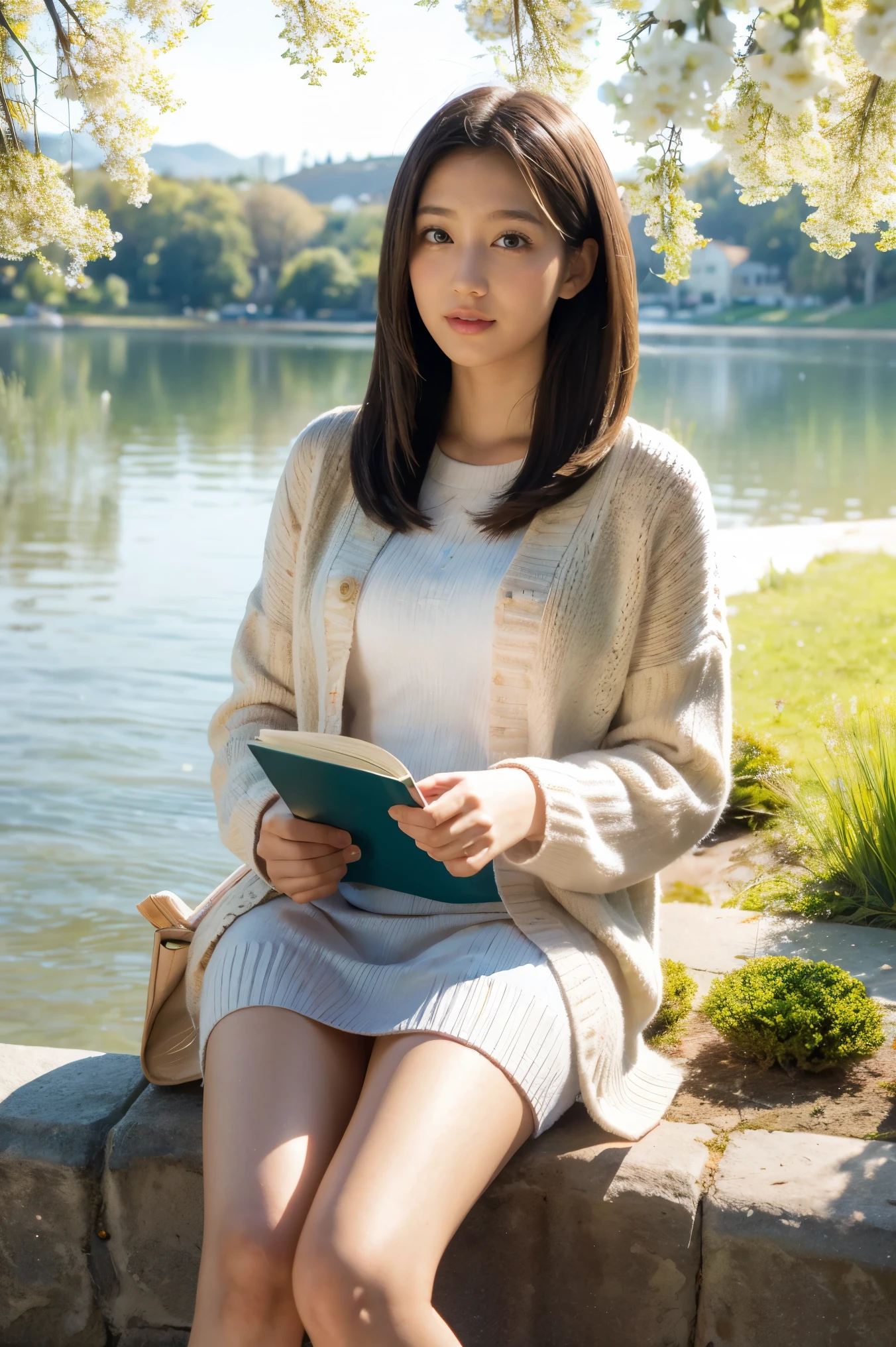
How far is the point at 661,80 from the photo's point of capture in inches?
51.8

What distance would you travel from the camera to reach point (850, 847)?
137 inches

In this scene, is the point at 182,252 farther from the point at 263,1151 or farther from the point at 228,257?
the point at 263,1151

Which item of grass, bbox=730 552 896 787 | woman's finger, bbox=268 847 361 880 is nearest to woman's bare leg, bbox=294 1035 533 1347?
woman's finger, bbox=268 847 361 880

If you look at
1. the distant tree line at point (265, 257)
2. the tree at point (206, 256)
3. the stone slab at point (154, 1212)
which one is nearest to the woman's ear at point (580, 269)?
the stone slab at point (154, 1212)

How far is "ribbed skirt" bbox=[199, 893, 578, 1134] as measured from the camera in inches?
72.4

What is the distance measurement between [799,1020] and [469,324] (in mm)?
1334

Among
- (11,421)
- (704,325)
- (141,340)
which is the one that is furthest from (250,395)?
(704,325)

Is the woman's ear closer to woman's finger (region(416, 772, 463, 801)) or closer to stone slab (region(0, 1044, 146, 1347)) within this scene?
woman's finger (region(416, 772, 463, 801))

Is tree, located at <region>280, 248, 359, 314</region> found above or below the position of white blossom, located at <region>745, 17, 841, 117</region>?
above

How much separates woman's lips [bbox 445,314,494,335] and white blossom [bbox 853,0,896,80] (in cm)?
104

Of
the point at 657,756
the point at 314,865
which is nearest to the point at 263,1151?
the point at 314,865

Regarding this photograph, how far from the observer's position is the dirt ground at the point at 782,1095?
2221 millimetres

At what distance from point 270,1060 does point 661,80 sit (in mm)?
1300

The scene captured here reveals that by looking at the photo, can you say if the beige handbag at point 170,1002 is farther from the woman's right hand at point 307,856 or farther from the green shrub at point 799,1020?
the green shrub at point 799,1020
